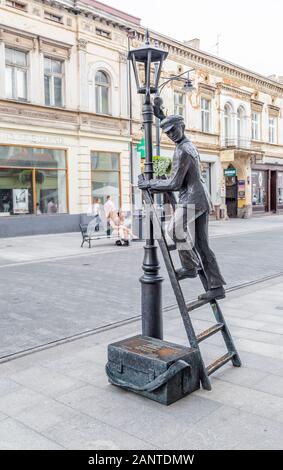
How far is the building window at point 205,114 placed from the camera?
2753cm

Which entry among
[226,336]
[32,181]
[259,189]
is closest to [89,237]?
[32,181]

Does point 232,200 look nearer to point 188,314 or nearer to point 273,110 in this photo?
point 273,110

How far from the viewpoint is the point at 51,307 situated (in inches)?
272

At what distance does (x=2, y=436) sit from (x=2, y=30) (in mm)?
17320

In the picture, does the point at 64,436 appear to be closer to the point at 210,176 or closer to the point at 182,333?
the point at 182,333

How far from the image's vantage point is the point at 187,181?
412 cm

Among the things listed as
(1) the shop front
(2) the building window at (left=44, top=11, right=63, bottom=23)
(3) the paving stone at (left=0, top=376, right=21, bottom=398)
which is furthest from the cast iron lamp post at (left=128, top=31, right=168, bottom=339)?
(1) the shop front

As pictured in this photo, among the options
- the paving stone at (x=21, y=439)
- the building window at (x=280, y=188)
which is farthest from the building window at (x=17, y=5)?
the building window at (x=280, y=188)

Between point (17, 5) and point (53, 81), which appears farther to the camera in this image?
point (53, 81)

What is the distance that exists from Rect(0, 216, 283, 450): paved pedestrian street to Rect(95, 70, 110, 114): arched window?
529 inches

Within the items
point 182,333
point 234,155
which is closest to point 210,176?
point 234,155

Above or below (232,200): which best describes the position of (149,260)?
below

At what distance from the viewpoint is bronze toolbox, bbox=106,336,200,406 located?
3623mm

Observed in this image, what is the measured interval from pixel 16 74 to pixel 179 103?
10306mm
